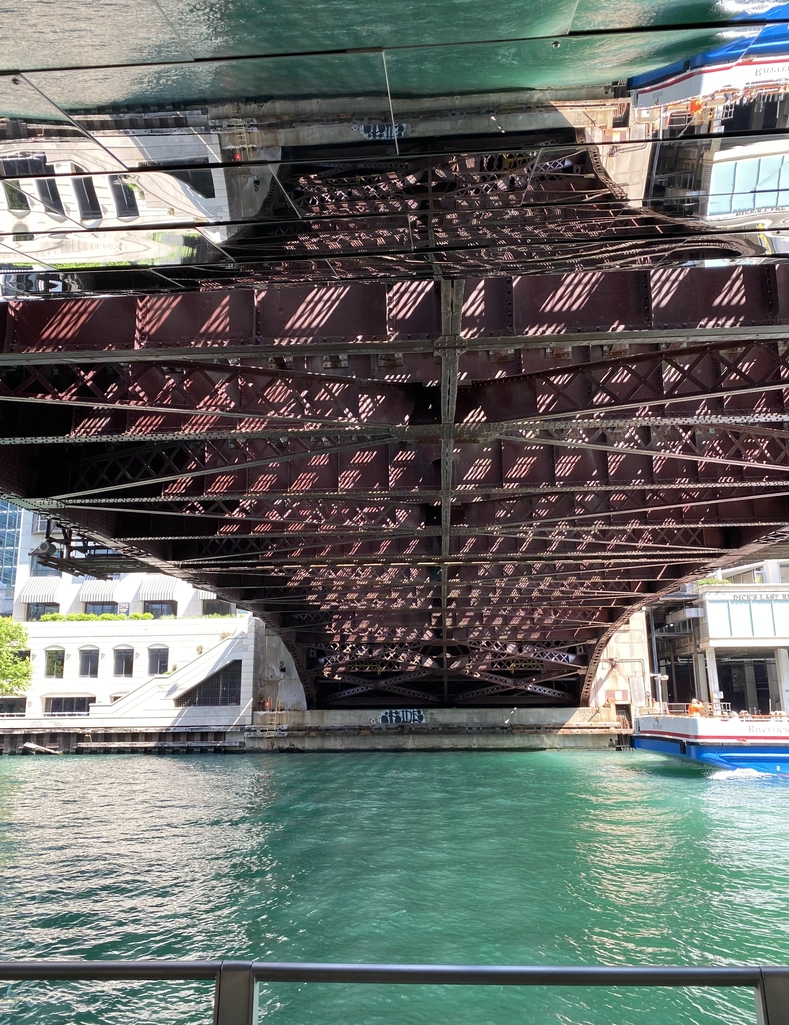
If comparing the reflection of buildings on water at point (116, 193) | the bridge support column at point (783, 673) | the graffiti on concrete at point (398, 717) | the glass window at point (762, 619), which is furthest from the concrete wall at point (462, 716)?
the reflection of buildings on water at point (116, 193)

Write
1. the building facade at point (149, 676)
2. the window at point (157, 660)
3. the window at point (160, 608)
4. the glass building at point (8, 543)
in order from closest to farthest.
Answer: the building facade at point (149, 676)
the window at point (157, 660)
the window at point (160, 608)
the glass building at point (8, 543)

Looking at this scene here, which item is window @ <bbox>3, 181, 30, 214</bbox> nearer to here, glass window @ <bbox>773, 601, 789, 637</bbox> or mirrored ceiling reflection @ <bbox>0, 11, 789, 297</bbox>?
mirrored ceiling reflection @ <bbox>0, 11, 789, 297</bbox>

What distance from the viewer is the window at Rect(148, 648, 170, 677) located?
229 feet

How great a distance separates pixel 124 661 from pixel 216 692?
432 inches

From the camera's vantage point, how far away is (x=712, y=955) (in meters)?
12.2

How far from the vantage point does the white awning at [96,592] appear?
87.1 meters

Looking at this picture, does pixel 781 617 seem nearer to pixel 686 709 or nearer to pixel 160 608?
pixel 686 709

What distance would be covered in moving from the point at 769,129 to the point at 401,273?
547 centimetres

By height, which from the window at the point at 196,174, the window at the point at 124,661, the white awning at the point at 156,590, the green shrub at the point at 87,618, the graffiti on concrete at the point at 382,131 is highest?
the white awning at the point at 156,590

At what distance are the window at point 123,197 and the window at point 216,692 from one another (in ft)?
188

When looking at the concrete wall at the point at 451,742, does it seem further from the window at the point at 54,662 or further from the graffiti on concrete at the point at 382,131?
the graffiti on concrete at the point at 382,131

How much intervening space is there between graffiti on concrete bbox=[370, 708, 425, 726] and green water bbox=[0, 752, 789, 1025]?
2576cm

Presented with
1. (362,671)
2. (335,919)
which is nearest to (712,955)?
(335,919)

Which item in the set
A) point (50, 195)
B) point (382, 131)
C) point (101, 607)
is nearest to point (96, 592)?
point (101, 607)
